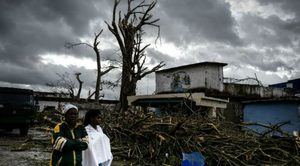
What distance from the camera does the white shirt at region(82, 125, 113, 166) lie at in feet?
14.5

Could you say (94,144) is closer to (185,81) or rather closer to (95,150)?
(95,150)

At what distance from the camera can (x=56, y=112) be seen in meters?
22.1

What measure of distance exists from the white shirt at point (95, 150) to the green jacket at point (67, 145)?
13.2 inches

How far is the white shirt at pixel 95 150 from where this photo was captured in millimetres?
4426

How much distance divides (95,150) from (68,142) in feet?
2.68

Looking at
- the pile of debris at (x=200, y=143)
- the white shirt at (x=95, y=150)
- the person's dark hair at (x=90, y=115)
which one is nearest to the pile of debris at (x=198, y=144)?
the pile of debris at (x=200, y=143)

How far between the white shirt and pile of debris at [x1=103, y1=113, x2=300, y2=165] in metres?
4.18

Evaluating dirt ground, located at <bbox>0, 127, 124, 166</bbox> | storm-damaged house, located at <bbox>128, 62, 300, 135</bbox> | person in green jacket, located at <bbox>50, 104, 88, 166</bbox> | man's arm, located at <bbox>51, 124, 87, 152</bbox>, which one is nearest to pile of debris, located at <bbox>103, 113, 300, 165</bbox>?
dirt ground, located at <bbox>0, 127, 124, 166</bbox>

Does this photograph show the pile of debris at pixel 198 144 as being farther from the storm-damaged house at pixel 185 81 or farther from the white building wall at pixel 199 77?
the white building wall at pixel 199 77

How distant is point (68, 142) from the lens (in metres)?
3.83

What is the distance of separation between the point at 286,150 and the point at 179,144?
2953 millimetres

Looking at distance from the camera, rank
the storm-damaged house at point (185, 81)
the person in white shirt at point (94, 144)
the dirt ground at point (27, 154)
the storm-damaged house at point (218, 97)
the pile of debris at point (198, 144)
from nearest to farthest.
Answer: the person in white shirt at point (94, 144)
the pile of debris at point (198, 144)
the dirt ground at point (27, 154)
the storm-damaged house at point (218, 97)
the storm-damaged house at point (185, 81)

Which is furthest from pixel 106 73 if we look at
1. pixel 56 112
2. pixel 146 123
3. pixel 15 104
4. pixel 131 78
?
pixel 146 123

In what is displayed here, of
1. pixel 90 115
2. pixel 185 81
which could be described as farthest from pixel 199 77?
pixel 90 115
